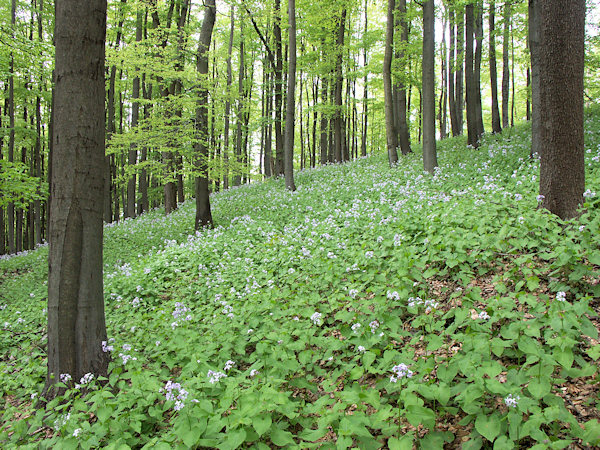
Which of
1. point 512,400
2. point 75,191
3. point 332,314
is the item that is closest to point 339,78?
point 332,314

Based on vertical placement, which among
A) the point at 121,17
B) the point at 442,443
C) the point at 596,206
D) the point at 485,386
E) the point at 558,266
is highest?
the point at 121,17

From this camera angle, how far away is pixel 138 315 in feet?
17.9

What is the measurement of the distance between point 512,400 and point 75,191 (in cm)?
426

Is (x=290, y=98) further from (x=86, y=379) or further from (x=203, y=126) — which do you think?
(x=86, y=379)

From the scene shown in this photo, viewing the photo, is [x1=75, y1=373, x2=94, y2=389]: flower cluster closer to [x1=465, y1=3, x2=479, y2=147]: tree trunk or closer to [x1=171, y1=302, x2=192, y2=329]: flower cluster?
[x1=171, y1=302, x2=192, y2=329]: flower cluster

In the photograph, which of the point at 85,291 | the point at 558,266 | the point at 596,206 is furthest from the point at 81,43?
the point at 596,206

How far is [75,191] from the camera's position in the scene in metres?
3.68

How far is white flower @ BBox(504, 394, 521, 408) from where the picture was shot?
7.08ft

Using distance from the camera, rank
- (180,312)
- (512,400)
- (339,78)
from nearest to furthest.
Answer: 1. (512,400)
2. (180,312)
3. (339,78)

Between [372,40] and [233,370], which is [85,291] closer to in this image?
[233,370]

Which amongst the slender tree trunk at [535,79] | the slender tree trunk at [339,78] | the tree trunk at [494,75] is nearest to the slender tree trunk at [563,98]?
the slender tree trunk at [535,79]

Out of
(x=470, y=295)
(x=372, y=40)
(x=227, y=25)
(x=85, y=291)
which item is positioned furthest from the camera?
(x=227, y=25)

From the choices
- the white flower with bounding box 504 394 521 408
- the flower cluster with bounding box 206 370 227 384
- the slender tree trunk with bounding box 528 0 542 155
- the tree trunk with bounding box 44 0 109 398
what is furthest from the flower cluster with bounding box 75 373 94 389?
the slender tree trunk with bounding box 528 0 542 155

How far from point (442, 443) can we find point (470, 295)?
1.66m
